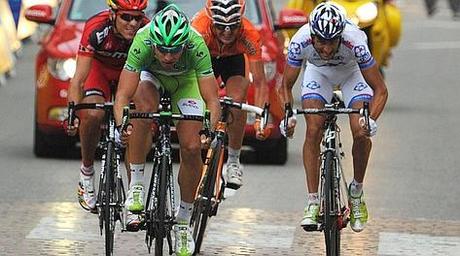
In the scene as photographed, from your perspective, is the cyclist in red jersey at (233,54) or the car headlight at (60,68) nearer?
the cyclist in red jersey at (233,54)

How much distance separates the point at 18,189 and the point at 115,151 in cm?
416

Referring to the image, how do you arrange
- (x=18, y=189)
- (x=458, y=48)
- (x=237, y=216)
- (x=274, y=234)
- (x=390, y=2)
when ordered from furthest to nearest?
(x=458, y=48)
(x=390, y=2)
(x=18, y=189)
(x=237, y=216)
(x=274, y=234)

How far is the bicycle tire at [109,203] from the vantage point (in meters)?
10.7

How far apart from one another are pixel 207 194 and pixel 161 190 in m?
1.35

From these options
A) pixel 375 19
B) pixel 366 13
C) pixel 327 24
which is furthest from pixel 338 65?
pixel 375 19

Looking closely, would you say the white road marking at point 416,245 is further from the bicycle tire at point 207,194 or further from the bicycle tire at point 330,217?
the bicycle tire at point 330,217

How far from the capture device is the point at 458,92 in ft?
85.4

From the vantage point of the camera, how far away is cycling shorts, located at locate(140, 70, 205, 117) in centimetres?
1099

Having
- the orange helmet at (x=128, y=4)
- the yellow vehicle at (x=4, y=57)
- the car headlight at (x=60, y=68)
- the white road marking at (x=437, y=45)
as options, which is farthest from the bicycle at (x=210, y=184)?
the white road marking at (x=437, y=45)

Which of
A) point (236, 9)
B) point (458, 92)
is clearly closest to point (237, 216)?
point (236, 9)

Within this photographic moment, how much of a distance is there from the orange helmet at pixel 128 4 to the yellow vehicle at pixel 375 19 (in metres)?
9.57

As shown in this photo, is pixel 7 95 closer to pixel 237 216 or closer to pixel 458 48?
pixel 237 216

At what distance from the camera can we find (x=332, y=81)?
11.4m

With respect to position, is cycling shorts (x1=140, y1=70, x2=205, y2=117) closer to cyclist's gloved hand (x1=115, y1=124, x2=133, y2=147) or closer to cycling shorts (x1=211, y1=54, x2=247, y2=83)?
cyclist's gloved hand (x1=115, y1=124, x2=133, y2=147)
